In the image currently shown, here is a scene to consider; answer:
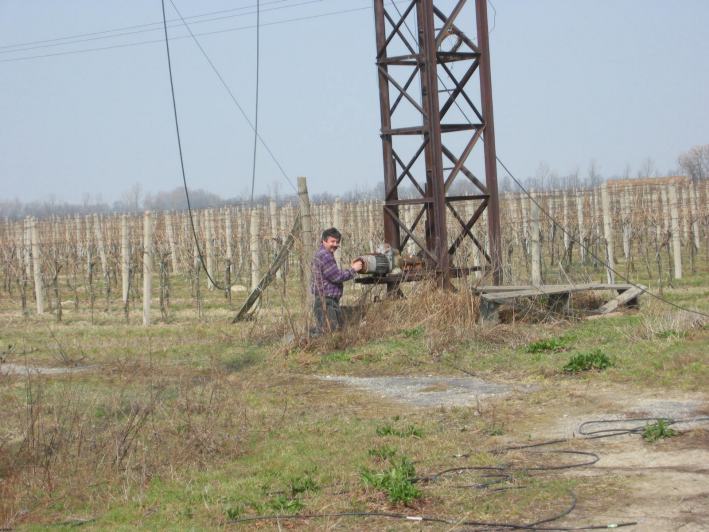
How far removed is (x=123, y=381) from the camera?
39.8ft

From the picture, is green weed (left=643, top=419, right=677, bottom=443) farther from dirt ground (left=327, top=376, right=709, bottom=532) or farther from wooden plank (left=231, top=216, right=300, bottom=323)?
wooden plank (left=231, top=216, right=300, bottom=323)

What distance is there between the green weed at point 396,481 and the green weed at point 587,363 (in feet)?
13.0

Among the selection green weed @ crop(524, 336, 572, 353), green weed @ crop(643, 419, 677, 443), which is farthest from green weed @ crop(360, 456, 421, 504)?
green weed @ crop(524, 336, 572, 353)

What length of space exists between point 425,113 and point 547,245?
17.9 meters

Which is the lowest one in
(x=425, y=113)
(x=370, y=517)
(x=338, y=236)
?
(x=370, y=517)

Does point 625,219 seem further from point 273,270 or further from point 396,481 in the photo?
point 396,481

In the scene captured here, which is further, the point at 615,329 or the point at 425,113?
the point at 425,113

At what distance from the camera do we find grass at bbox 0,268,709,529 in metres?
6.74

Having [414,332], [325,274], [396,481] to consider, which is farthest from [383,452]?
[414,332]

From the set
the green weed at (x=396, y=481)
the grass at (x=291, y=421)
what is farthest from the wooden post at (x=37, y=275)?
the green weed at (x=396, y=481)

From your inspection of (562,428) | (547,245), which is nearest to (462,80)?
(562,428)

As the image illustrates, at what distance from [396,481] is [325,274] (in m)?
7.07

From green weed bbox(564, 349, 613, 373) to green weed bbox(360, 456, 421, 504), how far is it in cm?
395

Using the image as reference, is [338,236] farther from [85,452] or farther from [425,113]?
[85,452]
